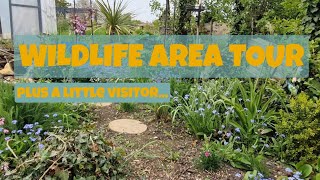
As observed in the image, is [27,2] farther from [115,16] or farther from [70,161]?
[70,161]

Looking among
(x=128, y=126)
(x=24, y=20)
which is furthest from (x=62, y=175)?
(x=24, y=20)

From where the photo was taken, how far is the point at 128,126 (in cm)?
250

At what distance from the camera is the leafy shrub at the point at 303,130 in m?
1.97

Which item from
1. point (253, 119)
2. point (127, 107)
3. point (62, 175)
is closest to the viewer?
point (62, 175)

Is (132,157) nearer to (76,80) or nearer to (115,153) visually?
(115,153)

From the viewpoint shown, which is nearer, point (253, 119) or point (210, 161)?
point (210, 161)

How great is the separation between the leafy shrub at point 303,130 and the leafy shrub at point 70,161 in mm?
1291

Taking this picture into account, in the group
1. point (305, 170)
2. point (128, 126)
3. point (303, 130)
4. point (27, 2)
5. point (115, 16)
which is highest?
point (27, 2)

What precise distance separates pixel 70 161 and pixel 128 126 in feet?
3.27

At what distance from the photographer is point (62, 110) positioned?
2.46 meters

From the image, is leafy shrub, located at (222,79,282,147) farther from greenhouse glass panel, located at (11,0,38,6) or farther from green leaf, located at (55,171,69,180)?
greenhouse glass panel, located at (11,0,38,6)

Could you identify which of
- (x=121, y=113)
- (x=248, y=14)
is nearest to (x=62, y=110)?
(x=121, y=113)

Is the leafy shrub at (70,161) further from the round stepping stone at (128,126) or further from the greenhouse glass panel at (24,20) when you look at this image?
the greenhouse glass panel at (24,20)

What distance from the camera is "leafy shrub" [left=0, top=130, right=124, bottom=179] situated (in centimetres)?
150
